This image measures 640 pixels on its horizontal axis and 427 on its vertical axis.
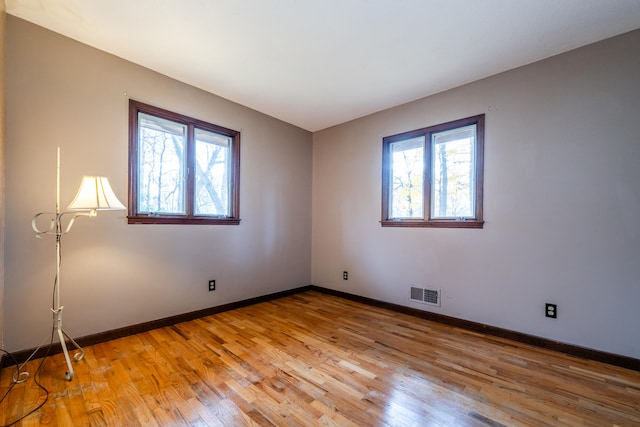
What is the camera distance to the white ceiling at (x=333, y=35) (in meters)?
1.89

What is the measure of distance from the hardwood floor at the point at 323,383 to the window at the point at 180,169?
1.23 m

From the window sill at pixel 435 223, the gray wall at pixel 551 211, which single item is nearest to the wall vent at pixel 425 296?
the gray wall at pixel 551 211

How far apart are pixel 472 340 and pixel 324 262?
2.24 meters

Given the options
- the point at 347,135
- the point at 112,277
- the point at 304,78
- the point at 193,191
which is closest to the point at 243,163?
the point at 193,191

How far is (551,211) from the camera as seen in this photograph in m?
2.39

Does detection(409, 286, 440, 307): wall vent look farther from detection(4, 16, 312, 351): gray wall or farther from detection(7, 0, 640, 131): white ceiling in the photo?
detection(7, 0, 640, 131): white ceiling

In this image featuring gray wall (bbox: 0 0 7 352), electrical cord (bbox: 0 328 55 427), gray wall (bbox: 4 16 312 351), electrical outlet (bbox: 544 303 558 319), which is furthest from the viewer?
electrical outlet (bbox: 544 303 558 319)

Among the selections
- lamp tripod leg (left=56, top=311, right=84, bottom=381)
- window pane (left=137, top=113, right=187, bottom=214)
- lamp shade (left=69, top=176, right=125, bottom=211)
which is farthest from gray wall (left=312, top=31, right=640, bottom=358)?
lamp tripod leg (left=56, top=311, right=84, bottom=381)

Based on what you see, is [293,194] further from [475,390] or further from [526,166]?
[475,390]

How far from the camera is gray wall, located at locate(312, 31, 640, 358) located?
211 cm

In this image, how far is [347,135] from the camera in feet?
13.0

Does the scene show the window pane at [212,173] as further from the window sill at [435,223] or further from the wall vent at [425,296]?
the wall vent at [425,296]

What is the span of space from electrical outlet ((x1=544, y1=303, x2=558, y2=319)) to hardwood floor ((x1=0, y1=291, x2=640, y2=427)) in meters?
0.32

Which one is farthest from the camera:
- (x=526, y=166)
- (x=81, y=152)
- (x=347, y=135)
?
(x=347, y=135)
